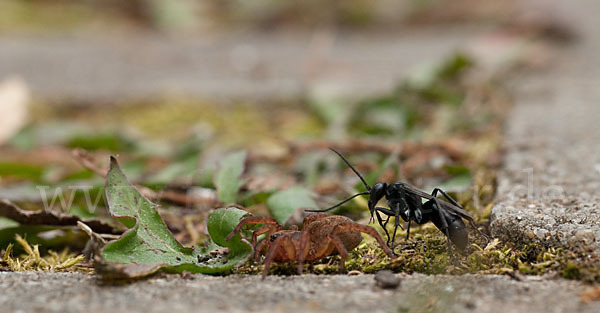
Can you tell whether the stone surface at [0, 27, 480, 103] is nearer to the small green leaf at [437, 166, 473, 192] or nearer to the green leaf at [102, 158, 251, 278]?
the small green leaf at [437, 166, 473, 192]

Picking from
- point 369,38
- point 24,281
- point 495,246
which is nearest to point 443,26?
point 369,38

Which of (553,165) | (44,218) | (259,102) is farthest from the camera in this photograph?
(259,102)

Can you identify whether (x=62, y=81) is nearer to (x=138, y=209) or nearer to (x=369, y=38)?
(x=138, y=209)

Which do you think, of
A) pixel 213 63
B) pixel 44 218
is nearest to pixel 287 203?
pixel 44 218

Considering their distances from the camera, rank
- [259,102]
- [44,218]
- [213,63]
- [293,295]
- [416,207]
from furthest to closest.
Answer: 1. [213,63]
2. [259,102]
3. [44,218]
4. [416,207]
5. [293,295]

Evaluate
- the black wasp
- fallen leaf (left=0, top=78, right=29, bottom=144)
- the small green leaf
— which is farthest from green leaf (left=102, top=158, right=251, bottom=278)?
fallen leaf (left=0, top=78, right=29, bottom=144)

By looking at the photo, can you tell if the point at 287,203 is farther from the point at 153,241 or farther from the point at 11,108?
the point at 11,108
